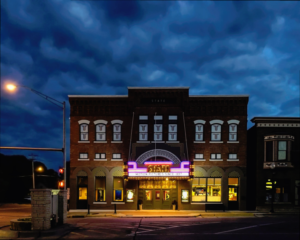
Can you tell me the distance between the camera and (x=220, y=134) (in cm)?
2848

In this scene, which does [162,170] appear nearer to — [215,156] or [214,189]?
[215,156]

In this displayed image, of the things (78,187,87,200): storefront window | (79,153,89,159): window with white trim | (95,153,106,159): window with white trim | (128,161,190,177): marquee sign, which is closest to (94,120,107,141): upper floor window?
(95,153,106,159): window with white trim

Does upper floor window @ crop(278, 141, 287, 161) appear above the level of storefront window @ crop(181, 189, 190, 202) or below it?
above

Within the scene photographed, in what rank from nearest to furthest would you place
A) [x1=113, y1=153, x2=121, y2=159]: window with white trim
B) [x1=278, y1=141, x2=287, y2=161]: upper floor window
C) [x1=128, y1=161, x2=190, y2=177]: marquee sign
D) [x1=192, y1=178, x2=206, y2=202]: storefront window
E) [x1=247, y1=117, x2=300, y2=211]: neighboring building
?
[x1=128, y1=161, x2=190, y2=177]: marquee sign < [x1=247, y1=117, x2=300, y2=211]: neighboring building < [x1=278, y1=141, x2=287, y2=161]: upper floor window < [x1=192, y1=178, x2=206, y2=202]: storefront window < [x1=113, y1=153, x2=121, y2=159]: window with white trim

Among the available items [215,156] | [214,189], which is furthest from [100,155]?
[214,189]

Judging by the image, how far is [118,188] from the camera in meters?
28.6

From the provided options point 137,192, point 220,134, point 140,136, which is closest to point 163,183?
point 137,192

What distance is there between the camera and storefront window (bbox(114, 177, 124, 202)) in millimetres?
28359

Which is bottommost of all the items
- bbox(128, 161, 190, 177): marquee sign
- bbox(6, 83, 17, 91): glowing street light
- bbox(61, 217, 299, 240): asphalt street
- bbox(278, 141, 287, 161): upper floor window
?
bbox(61, 217, 299, 240): asphalt street

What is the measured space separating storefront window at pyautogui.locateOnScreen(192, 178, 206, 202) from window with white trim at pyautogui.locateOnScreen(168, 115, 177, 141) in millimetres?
5128

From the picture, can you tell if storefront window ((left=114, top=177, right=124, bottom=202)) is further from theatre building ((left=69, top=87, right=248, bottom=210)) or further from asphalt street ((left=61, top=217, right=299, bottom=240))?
asphalt street ((left=61, top=217, right=299, bottom=240))

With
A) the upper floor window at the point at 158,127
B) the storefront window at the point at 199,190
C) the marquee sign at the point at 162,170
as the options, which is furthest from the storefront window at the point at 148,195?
the upper floor window at the point at 158,127

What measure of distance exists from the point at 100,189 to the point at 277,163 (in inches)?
741

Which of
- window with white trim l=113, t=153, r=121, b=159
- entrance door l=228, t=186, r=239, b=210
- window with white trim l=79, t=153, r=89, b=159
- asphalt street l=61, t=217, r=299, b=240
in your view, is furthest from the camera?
window with white trim l=79, t=153, r=89, b=159
